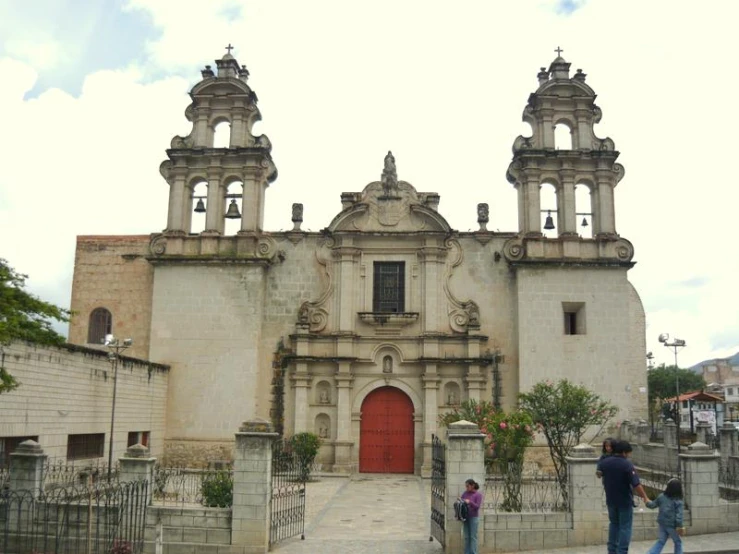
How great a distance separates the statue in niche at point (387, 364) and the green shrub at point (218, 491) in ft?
37.0

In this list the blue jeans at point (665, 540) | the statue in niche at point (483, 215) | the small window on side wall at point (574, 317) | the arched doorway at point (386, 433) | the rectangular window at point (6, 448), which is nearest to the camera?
the blue jeans at point (665, 540)

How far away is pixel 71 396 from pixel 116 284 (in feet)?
28.1

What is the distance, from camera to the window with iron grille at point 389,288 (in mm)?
24578

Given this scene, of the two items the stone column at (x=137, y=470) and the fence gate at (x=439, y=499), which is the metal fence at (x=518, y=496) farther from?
the stone column at (x=137, y=470)

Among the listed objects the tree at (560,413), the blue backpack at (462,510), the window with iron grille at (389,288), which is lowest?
the blue backpack at (462,510)

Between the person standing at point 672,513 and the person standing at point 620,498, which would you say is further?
the person standing at point 672,513

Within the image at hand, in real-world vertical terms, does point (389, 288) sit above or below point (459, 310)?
above

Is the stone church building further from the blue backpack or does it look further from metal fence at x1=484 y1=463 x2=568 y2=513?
the blue backpack

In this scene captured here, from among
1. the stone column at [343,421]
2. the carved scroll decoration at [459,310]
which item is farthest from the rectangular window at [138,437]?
the carved scroll decoration at [459,310]

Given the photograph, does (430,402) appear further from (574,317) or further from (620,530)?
(620,530)

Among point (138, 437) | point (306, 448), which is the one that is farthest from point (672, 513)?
point (138, 437)

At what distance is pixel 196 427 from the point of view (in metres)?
23.4

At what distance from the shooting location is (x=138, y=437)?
71.0 feet

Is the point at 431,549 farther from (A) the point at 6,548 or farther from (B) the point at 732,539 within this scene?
(A) the point at 6,548
